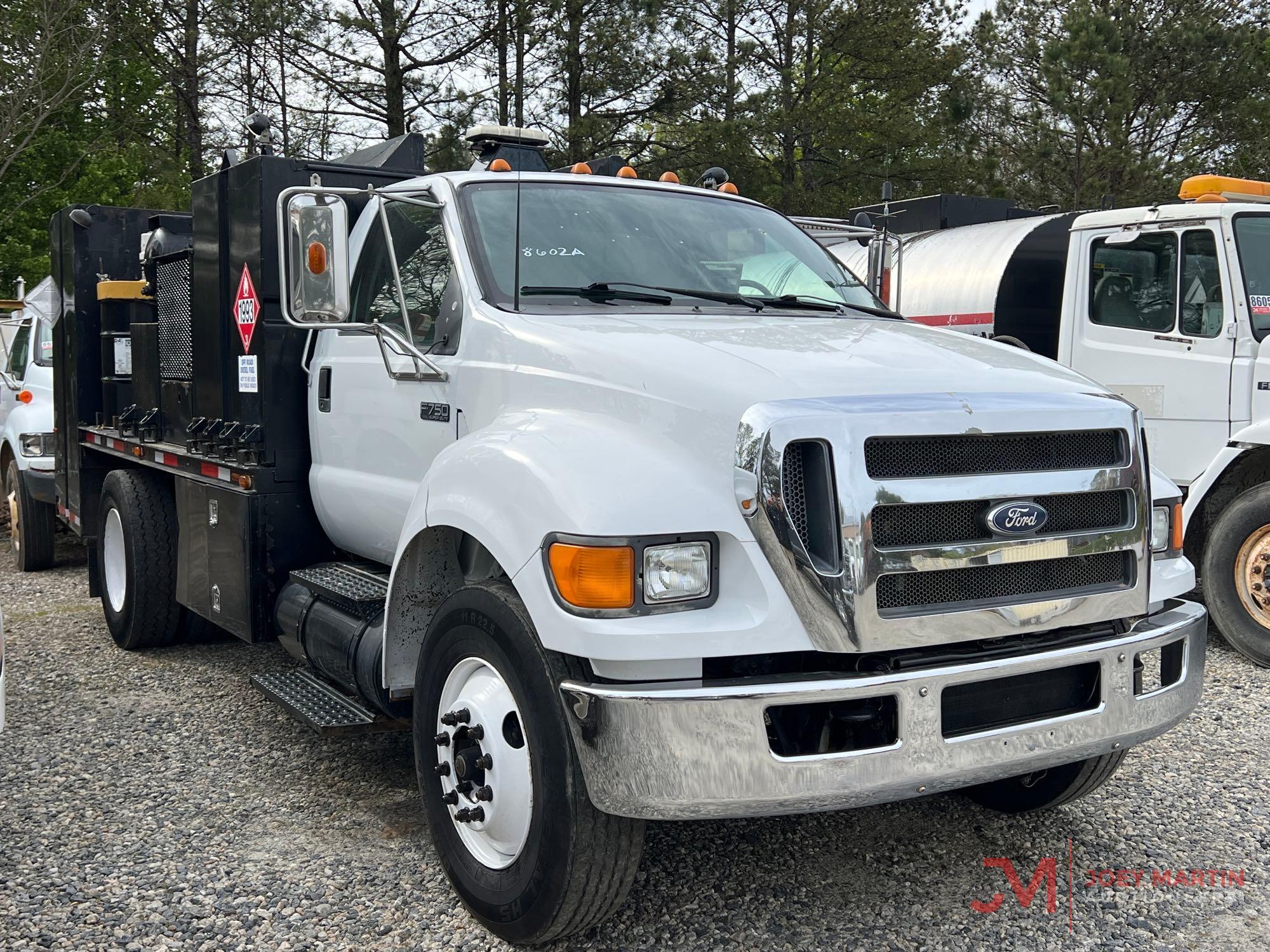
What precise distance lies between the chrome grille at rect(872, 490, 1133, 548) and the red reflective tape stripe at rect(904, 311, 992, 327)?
5636mm

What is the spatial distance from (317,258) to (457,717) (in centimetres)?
161

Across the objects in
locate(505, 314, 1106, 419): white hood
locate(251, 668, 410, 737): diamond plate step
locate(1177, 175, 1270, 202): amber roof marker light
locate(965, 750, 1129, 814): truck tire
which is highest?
locate(1177, 175, 1270, 202): amber roof marker light

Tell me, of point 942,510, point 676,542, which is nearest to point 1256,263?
point 942,510

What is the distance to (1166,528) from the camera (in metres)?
3.71

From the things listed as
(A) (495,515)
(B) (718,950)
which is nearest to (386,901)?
(B) (718,950)

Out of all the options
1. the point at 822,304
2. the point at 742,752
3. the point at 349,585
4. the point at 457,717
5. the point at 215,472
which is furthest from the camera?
the point at 215,472

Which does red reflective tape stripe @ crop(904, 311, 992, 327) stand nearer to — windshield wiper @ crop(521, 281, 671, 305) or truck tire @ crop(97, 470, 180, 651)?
windshield wiper @ crop(521, 281, 671, 305)

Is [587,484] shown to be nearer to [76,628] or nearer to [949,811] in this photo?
[949,811]

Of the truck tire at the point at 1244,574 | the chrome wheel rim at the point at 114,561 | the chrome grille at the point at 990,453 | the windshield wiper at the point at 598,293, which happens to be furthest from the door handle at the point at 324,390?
the truck tire at the point at 1244,574

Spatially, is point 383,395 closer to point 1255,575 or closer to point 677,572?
point 677,572

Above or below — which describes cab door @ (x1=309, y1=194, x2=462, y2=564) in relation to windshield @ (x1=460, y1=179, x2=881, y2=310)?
below

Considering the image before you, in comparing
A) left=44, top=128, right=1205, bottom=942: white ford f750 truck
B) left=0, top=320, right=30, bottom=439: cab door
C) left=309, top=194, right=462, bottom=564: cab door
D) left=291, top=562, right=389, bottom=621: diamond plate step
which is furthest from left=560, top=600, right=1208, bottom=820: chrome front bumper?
left=0, top=320, right=30, bottom=439: cab door

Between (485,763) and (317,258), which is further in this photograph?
(317,258)

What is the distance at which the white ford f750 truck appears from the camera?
295cm
